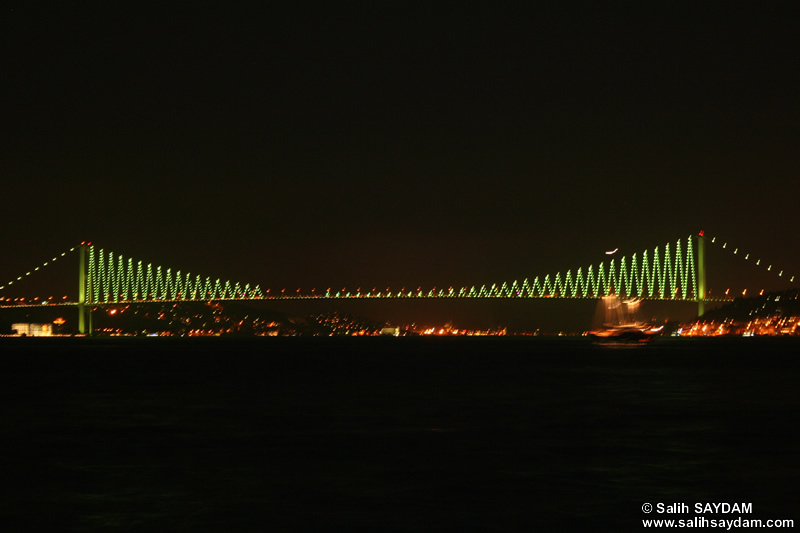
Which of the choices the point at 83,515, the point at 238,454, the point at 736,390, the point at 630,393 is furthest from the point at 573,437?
the point at 736,390

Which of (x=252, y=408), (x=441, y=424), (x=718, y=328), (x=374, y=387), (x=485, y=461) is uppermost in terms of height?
(x=718, y=328)

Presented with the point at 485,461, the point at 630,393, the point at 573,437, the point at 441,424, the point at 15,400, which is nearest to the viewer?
the point at 485,461

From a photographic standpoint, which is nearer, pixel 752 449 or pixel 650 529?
pixel 650 529

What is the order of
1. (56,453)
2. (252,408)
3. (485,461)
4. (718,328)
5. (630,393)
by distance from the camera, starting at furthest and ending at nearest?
(718,328) < (630,393) < (252,408) < (56,453) < (485,461)

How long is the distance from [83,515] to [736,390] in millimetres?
19353

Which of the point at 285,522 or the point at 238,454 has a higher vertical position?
the point at 238,454

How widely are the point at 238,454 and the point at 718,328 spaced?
104533mm

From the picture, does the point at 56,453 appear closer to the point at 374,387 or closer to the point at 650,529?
the point at 650,529

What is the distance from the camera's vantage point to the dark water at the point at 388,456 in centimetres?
945

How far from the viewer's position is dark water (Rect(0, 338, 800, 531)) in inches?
372

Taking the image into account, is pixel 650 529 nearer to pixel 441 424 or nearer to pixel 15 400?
pixel 441 424

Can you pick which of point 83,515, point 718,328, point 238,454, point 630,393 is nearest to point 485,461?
point 238,454

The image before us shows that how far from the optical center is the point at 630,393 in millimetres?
24656

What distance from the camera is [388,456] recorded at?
13.2 metres
